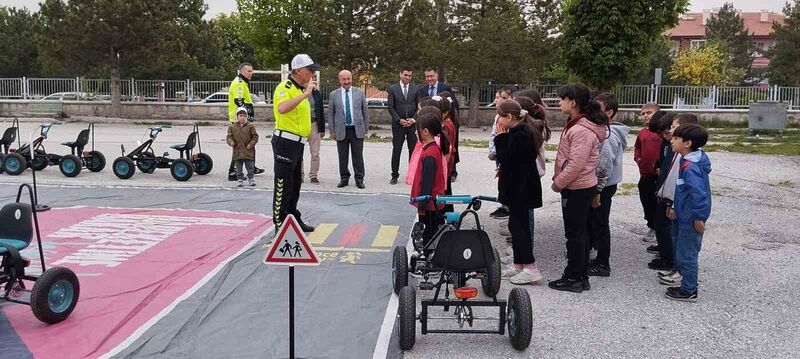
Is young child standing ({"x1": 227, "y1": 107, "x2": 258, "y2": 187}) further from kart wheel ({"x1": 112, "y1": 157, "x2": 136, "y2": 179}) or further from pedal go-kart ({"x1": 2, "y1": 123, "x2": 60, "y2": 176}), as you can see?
pedal go-kart ({"x1": 2, "y1": 123, "x2": 60, "y2": 176})

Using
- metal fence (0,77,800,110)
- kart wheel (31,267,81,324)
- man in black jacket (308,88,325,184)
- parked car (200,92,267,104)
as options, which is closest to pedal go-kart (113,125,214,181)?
man in black jacket (308,88,325,184)

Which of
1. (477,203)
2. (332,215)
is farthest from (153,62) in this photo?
(477,203)

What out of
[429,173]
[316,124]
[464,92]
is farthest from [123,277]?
[464,92]

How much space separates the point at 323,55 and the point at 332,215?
21.2m

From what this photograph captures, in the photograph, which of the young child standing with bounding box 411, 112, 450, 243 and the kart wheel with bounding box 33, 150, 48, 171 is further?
the kart wheel with bounding box 33, 150, 48, 171

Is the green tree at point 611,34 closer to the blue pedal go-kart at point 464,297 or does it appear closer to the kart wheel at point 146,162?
the kart wheel at point 146,162

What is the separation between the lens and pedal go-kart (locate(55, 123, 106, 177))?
12688 mm

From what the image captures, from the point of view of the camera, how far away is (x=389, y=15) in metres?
29.1

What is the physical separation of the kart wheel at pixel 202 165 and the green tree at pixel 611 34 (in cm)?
2052

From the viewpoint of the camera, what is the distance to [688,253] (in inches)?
245

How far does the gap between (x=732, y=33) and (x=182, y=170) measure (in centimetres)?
8059

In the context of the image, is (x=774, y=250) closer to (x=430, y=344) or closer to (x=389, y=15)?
(x=430, y=344)

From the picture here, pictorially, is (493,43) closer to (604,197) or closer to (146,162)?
(146,162)

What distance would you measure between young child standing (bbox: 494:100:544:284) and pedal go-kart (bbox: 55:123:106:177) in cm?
893
